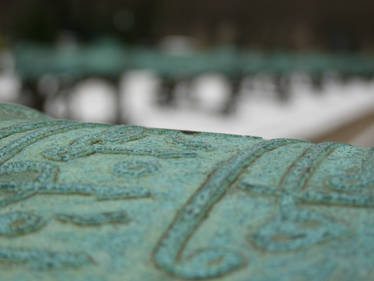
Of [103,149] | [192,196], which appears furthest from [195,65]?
[192,196]

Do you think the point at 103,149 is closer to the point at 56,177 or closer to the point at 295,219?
the point at 56,177

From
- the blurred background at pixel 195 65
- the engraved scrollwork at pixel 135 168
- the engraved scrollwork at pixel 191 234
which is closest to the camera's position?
the engraved scrollwork at pixel 191 234

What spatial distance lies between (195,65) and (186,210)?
522 cm

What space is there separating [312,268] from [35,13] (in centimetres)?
405

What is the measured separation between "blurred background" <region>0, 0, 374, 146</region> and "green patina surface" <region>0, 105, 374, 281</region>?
11.0 ft

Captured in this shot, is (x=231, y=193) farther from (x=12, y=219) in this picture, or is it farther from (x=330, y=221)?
(x=12, y=219)

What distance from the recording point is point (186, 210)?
589 millimetres

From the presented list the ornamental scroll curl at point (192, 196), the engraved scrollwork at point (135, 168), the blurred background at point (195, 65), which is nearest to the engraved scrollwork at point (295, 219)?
the ornamental scroll curl at point (192, 196)

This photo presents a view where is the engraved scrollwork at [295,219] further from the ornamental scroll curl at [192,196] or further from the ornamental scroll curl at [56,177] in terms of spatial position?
the ornamental scroll curl at [56,177]

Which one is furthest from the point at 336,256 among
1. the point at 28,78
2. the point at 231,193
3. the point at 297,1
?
the point at 297,1

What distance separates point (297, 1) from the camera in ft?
29.0

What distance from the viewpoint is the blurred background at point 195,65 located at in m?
4.25

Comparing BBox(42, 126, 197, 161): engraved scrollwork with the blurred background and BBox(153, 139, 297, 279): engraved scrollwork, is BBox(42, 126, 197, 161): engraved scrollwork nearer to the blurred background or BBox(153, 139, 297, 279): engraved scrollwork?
BBox(153, 139, 297, 279): engraved scrollwork

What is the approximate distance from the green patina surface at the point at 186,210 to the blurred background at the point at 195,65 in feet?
11.0
